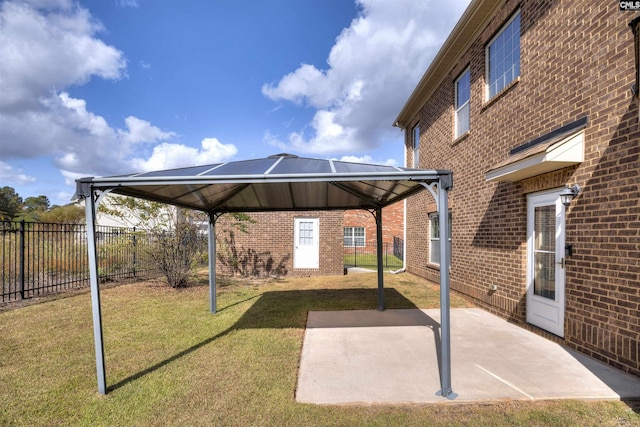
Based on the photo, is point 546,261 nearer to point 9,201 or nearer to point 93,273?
point 93,273

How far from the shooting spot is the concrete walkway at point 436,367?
3344mm

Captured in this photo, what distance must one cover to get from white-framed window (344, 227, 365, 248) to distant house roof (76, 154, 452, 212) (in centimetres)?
1486

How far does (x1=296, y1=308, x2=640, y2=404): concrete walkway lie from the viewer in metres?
3.34

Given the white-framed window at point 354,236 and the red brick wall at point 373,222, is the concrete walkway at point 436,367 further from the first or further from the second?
the white-framed window at point 354,236

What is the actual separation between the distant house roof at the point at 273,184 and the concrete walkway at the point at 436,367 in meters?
2.34

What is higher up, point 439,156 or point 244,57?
point 244,57

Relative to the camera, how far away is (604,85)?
4.02 metres

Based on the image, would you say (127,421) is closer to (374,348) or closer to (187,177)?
(187,177)

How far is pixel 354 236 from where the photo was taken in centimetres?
2244

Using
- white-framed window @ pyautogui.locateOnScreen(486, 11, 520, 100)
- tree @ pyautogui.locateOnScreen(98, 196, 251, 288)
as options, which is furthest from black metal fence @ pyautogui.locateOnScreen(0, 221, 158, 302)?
white-framed window @ pyautogui.locateOnScreen(486, 11, 520, 100)

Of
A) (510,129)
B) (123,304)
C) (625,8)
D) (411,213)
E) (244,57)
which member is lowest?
(123,304)

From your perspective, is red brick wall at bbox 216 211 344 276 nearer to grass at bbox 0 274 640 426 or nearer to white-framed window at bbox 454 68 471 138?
grass at bbox 0 274 640 426

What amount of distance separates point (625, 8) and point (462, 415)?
4.94 meters

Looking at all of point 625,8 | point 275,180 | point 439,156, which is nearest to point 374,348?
point 275,180
